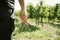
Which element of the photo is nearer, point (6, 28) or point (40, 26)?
point (6, 28)

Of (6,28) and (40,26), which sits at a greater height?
(6,28)

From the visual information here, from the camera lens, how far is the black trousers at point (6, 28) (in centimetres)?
185

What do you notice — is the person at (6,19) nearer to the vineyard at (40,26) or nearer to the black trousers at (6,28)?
the black trousers at (6,28)

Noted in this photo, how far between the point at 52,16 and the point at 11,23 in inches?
735

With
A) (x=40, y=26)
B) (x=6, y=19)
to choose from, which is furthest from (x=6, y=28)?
(x=40, y=26)

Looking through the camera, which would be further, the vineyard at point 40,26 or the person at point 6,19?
the vineyard at point 40,26

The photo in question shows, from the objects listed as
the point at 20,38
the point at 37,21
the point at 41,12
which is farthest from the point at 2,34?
the point at 37,21

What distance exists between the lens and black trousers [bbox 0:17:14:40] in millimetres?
1853

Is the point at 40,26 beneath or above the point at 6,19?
beneath

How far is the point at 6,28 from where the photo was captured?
1.87m

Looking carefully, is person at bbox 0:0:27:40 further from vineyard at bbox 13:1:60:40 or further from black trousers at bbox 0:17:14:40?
vineyard at bbox 13:1:60:40

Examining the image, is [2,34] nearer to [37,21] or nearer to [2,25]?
[2,25]

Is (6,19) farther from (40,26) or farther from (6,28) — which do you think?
(40,26)

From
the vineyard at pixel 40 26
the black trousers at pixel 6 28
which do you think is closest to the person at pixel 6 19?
the black trousers at pixel 6 28
